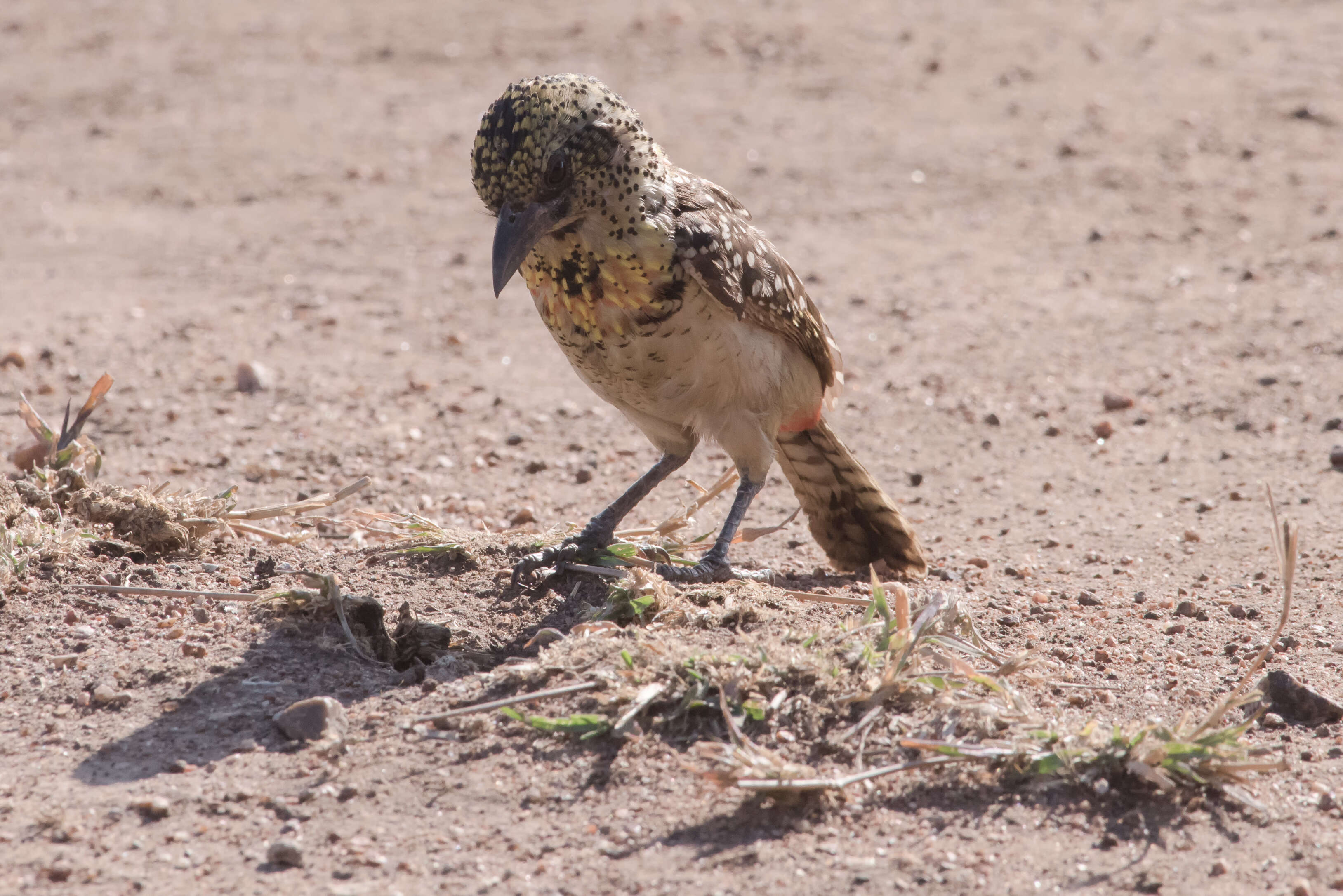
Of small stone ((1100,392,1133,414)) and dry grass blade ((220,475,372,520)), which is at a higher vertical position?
small stone ((1100,392,1133,414))

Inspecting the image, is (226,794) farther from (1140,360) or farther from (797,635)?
(1140,360)

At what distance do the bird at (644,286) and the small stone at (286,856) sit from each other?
149 centimetres

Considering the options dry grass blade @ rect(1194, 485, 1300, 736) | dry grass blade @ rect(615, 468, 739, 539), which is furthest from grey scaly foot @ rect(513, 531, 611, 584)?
dry grass blade @ rect(1194, 485, 1300, 736)

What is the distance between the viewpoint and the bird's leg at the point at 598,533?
176 inches

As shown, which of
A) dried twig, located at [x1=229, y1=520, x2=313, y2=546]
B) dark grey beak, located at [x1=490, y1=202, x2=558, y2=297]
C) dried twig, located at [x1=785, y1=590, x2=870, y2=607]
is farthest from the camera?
dried twig, located at [x1=229, y1=520, x2=313, y2=546]

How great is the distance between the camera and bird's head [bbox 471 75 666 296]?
417cm

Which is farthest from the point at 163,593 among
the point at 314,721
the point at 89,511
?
the point at 314,721

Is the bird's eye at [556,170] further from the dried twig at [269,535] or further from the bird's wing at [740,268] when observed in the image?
the dried twig at [269,535]

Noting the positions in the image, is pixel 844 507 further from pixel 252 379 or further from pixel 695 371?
pixel 252 379

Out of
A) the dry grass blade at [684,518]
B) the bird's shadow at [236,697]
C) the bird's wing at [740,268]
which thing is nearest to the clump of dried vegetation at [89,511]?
the bird's shadow at [236,697]

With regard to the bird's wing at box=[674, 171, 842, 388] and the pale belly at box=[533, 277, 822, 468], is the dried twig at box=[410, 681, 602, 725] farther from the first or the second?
the bird's wing at box=[674, 171, 842, 388]

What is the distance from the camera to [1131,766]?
3279 millimetres

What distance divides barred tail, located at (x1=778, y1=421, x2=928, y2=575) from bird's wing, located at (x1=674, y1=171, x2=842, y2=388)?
0.28 m

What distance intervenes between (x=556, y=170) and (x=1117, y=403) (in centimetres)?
406
